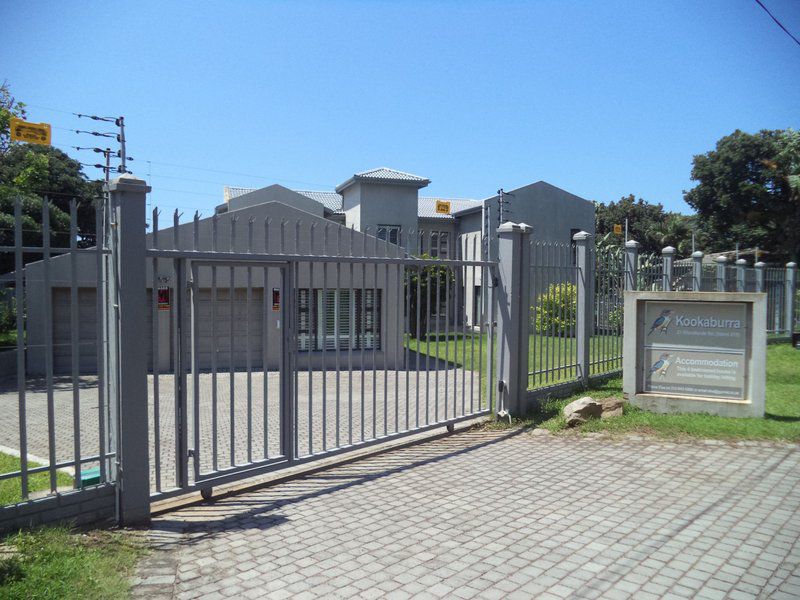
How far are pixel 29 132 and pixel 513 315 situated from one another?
48.7 feet

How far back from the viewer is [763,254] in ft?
123

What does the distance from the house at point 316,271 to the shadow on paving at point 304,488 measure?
111cm

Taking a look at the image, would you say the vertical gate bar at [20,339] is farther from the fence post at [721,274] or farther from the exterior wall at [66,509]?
the fence post at [721,274]

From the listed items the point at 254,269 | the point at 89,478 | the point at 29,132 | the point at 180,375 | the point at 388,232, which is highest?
the point at 29,132

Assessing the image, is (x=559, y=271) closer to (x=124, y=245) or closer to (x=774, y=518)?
(x=774, y=518)

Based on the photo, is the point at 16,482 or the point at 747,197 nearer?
the point at 16,482

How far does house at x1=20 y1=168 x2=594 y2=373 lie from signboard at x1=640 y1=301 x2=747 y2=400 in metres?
2.59

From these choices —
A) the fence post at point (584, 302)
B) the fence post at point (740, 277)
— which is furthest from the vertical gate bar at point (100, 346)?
the fence post at point (740, 277)

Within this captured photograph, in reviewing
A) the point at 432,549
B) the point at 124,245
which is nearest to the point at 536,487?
the point at 432,549

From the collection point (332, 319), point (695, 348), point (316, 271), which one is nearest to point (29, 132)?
point (316, 271)

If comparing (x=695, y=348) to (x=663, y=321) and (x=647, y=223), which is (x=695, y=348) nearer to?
(x=663, y=321)

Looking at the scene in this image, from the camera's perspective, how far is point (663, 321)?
8766 millimetres

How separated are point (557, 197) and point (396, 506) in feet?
104

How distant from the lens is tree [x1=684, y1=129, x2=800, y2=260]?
35.1 m
